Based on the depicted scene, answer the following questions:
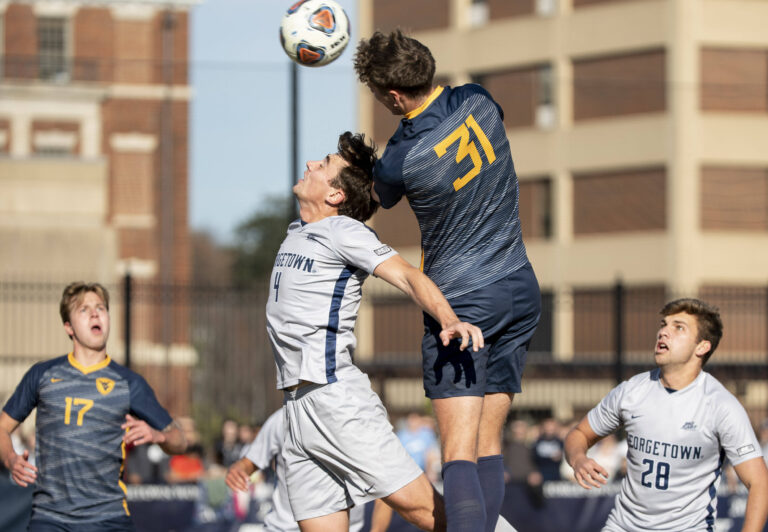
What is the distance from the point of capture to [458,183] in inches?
201

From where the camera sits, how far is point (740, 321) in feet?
113

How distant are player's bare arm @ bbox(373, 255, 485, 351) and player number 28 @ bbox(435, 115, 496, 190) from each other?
480 mm

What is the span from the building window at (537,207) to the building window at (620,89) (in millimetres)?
2615

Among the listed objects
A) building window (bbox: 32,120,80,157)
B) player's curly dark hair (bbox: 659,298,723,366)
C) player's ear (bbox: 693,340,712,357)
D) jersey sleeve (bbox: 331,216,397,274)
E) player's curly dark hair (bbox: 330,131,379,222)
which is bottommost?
player's ear (bbox: 693,340,712,357)

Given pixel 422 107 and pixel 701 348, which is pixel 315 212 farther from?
pixel 701 348

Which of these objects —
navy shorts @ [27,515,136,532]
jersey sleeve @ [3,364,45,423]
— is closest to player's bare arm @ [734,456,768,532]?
navy shorts @ [27,515,136,532]

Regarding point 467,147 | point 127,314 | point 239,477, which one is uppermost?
point 467,147

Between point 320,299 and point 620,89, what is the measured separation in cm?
3350

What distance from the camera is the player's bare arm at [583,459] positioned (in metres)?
5.32

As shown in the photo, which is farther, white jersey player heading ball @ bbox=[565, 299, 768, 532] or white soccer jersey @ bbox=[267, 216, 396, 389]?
white jersey player heading ball @ bbox=[565, 299, 768, 532]

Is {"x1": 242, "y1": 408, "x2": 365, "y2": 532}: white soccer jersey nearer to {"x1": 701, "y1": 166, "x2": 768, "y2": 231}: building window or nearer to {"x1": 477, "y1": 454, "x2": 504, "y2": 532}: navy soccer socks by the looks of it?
{"x1": 477, "y1": 454, "x2": 504, "y2": 532}: navy soccer socks

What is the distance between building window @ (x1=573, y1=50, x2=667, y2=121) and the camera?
3659 cm

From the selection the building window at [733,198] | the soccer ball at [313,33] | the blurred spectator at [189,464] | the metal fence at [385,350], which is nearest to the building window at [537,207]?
the metal fence at [385,350]

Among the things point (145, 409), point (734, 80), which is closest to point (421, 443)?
point (145, 409)
